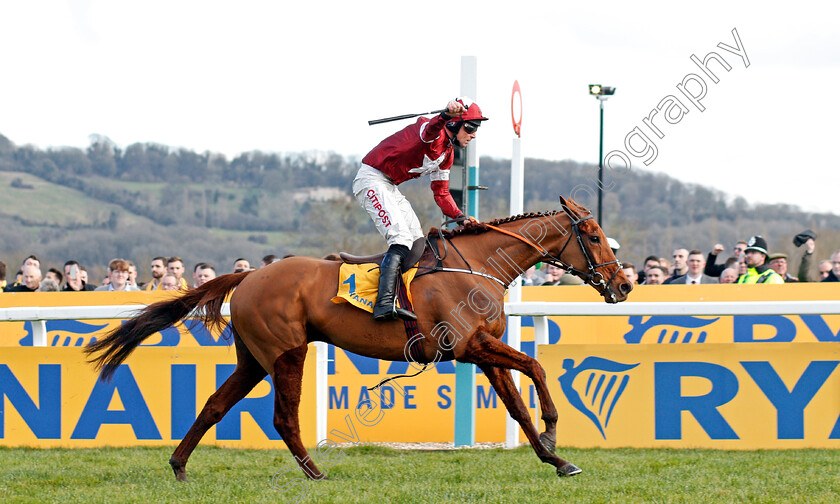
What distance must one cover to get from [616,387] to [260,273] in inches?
98.1

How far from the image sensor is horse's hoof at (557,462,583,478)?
4.91 meters

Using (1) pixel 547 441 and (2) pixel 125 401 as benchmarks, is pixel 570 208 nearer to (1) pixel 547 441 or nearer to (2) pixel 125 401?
(1) pixel 547 441

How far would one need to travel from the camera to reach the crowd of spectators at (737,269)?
28.3 feet

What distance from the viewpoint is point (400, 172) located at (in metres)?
5.31

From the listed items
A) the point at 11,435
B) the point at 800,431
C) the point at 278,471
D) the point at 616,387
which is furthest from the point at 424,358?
the point at 11,435

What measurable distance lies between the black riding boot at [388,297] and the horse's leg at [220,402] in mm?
947

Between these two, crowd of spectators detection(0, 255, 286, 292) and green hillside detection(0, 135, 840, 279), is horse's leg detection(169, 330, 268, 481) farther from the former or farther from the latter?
green hillside detection(0, 135, 840, 279)

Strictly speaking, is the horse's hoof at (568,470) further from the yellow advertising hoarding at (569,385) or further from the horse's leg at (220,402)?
the horse's leg at (220,402)

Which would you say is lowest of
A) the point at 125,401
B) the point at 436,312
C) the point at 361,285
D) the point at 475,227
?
the point at 125,401

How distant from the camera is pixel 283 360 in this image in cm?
522

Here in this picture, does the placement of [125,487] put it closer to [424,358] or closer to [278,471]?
[278,471]

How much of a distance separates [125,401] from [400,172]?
2802 mm

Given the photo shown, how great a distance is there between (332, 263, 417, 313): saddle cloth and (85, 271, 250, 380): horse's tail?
2.38 ft

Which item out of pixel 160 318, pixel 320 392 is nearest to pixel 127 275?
pixel 320 392
